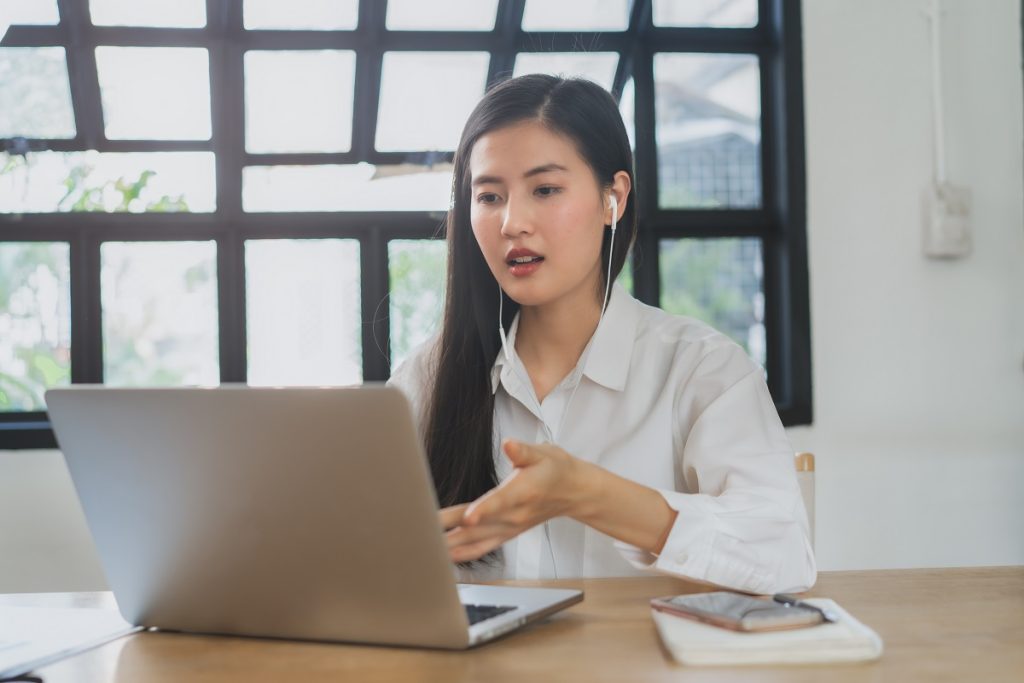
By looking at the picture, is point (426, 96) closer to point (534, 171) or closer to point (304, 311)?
point (304, 311)

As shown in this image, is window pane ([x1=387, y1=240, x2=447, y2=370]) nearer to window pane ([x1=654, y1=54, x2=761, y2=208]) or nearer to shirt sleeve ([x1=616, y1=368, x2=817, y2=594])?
window pane ([x1=654, y1=54, x2=761, y2=208])

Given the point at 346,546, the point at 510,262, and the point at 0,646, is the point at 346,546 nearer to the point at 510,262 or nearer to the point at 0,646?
the point at 0,646

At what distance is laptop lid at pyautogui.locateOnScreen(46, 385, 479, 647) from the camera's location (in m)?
0.79

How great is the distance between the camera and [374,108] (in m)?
3.12

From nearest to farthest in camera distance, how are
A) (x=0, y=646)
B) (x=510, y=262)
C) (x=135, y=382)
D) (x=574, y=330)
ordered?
(x=0, y=646) < (x=510, y=262) < (x=574, y=330) < (x=135, y=382)

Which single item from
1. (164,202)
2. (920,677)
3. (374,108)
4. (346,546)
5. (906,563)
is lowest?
(906,563)

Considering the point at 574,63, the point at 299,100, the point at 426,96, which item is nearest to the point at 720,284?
the point at 574,63

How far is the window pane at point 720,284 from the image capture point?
3145mm

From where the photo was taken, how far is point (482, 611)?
38.1 inches

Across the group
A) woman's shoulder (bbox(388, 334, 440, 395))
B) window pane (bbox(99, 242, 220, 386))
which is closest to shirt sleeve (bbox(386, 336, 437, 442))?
woman's shoulder (bbox(388, 334, 440, 395))

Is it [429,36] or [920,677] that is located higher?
[429,36]

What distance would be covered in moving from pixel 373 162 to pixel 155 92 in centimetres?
65

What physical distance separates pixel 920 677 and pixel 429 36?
8.67 ft

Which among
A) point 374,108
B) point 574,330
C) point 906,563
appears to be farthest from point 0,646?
point 906,563
